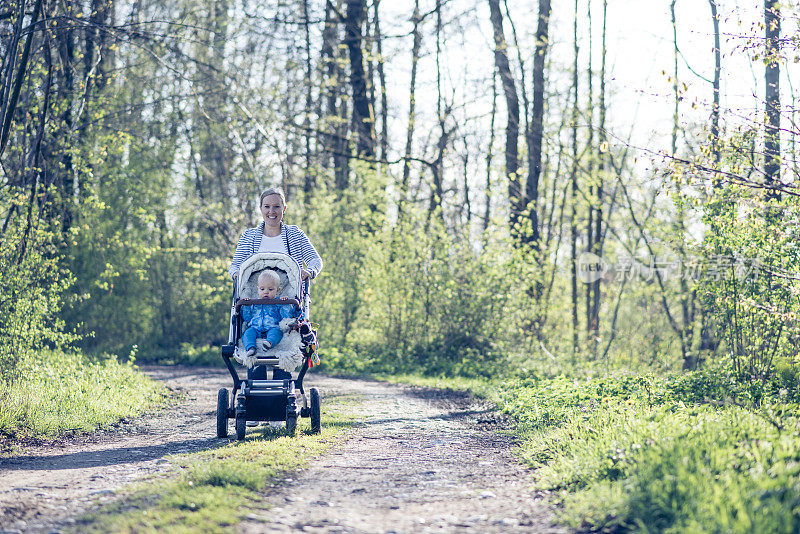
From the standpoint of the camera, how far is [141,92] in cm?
2059

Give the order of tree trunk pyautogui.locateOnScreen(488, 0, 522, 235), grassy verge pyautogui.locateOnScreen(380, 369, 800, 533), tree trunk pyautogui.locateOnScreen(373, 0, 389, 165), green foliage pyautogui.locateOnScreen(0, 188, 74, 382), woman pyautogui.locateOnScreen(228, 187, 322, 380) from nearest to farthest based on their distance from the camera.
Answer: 1. grassy verge pyautogui.locateOnScreen(380, 369, 800, 533)
2. woman pyautogui.locateOnScreen(228, 187, 322, 380)
3. green foliage pyautogui.locateOnScreen(0, 188, 74, 382)
4. tree trunk pyautogui.locateOnScreen(488, 0, 522, 235)
5. tree trunk pyautogui.locateOnScreen(373, 0, 389, 165)

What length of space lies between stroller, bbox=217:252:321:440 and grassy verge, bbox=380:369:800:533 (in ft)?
7.44

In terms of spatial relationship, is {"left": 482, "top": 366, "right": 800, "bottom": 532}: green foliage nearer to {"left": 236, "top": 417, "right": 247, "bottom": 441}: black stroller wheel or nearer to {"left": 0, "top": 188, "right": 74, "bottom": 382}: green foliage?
{"left": 236, "top": 417, "right": 247, "bottom": 441}: black stroller wheel

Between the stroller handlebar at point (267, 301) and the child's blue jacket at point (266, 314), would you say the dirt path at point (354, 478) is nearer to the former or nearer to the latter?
the child's blue jacket at point (266, 314)

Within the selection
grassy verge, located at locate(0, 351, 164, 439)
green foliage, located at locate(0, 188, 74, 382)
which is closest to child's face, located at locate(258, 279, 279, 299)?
grassy verge, located at locate(0, 351, 164, 439)

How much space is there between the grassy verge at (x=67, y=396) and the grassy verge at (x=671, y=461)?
16.0ft

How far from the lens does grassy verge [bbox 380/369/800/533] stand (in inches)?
164

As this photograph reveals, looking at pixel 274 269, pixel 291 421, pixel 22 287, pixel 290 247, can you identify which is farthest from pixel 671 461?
pixel 22 287

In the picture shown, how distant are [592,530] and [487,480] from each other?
158 cm

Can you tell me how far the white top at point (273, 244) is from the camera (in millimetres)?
8016

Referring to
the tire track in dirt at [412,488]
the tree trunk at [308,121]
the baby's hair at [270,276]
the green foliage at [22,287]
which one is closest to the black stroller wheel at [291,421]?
the tire track in dirt at [412,488]

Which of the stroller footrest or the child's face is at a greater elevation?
the child's face

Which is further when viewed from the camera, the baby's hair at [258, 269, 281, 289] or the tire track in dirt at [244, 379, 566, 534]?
the baby's hair at [258, 269, 281, 289]


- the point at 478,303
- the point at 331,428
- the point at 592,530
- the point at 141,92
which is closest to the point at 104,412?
the point at 331,428
